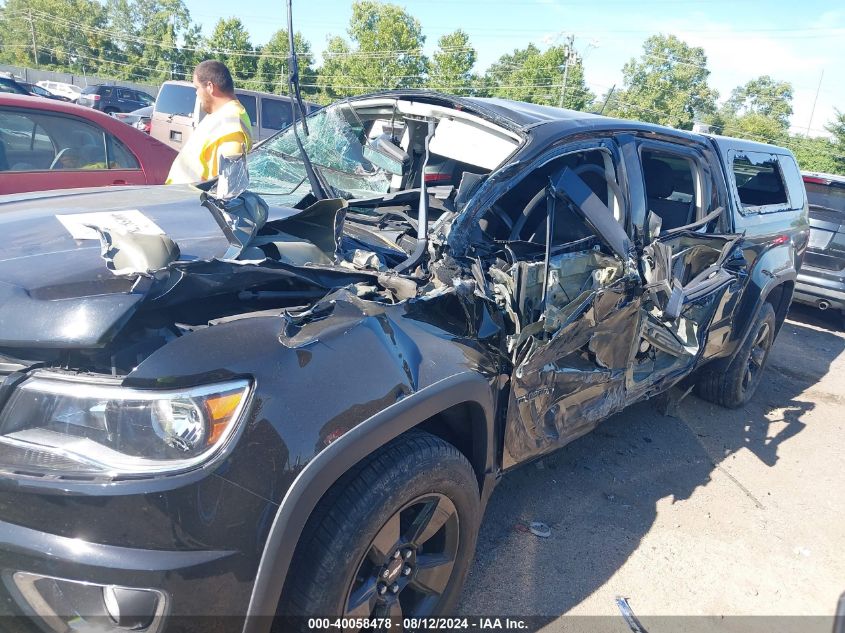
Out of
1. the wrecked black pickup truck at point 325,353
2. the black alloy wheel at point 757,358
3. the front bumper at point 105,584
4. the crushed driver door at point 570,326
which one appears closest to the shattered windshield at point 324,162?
the wrecked black pickup truck at point 325,353

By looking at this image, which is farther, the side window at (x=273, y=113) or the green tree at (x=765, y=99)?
the green tree at (x=765, y=99)

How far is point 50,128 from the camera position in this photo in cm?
470

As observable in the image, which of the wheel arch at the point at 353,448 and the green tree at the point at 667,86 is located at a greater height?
the green tree at the point at 667,86

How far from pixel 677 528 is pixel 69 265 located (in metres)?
3.12

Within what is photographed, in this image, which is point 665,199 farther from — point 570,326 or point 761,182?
point 570,326

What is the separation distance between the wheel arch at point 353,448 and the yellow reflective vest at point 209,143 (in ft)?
8.28

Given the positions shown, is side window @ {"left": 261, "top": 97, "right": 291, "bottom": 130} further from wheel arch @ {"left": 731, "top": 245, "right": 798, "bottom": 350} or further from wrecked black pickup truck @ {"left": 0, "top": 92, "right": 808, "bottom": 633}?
wheel arch @ {"left": 731, "top": 245, "right": 798, "bottom": 350}

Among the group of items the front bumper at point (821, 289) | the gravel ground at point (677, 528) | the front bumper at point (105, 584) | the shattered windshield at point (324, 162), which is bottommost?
the gravel ground at point (677, 528)

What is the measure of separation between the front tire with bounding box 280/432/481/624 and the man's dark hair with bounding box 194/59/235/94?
316 cm

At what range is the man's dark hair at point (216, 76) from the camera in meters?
4.13

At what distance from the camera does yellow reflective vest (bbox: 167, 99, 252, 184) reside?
3.90 m

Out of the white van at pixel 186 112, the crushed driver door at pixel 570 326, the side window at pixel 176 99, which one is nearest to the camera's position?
the crushed driver door at pixel 570 326

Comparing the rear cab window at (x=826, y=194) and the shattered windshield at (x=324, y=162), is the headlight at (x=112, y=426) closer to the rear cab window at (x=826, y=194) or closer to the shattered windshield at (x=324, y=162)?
the shattered windshield at (x=324, y=162)

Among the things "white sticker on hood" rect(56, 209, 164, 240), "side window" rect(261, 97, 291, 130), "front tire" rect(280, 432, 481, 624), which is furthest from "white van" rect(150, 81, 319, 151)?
"front tire" rect(280, 432, 481, 624)
